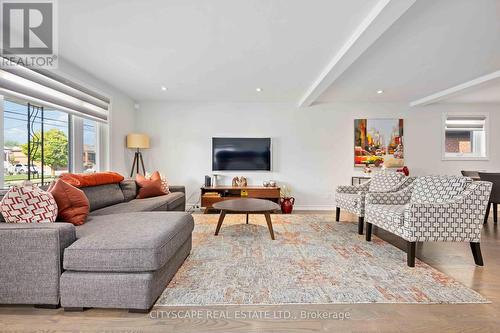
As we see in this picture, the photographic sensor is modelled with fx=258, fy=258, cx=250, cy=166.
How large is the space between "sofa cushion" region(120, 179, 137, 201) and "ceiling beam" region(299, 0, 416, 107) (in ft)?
10.6

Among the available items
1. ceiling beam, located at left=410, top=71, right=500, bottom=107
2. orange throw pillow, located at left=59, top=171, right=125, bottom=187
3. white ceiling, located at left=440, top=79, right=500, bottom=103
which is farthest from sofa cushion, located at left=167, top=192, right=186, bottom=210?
white ceiling, located at left=440, top=79, right=500, bottom=103

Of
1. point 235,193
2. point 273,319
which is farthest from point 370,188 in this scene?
point 273,319

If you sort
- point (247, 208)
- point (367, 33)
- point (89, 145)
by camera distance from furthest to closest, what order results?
point (89, 145) < point (247, 208) < point (367, 33)

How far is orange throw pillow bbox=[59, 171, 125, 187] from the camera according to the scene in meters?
2.78

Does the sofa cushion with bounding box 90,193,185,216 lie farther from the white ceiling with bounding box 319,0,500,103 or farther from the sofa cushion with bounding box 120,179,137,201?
the white ceiling with bounding box 319,0,500,103

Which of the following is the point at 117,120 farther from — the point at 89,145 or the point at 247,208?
the point at 247,208

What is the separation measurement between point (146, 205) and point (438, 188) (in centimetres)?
339

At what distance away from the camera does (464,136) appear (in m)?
5.53

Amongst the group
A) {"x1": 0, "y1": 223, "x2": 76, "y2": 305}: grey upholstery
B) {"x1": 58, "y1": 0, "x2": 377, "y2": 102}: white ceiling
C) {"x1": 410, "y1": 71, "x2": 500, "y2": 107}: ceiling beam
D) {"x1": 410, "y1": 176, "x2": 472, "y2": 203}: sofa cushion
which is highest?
{"x1": 58, "y1": 0, "x2": 377, "y2": 102}: white ceiling

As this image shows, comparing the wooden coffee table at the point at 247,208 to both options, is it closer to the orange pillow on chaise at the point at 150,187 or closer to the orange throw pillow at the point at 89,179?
the orange pillow on chaise at the point at 150,187

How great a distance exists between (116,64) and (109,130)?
136cm

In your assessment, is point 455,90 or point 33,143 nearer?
point 33,143

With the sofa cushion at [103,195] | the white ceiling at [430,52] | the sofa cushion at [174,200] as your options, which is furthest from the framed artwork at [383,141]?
the sofa cushion at [103,195]

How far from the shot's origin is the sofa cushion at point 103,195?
2968 mm
